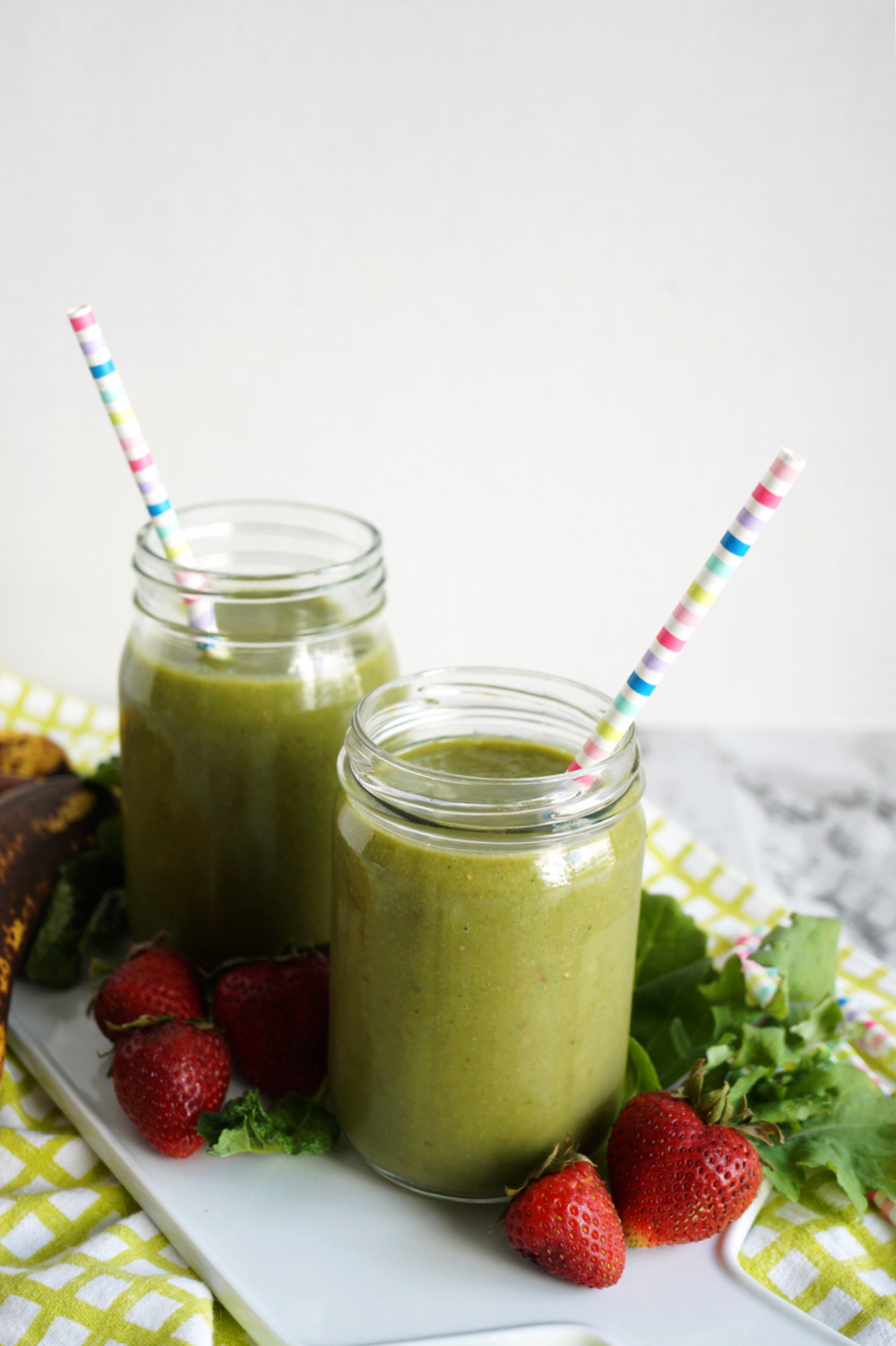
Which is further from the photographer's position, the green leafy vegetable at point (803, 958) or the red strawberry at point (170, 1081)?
the green leafy vegetable at point (803, 958)

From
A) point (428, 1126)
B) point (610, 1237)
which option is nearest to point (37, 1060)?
point (428, 1126)

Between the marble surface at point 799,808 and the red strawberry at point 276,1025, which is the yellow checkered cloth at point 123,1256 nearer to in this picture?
the red strawberry at point 276,1025

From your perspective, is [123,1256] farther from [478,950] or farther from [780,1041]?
[780,1041]

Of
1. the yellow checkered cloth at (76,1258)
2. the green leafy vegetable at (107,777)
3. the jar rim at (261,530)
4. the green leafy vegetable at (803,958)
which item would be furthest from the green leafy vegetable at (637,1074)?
the green leafy vegetable at (107,777)

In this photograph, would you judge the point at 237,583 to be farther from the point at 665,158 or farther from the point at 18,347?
the point at 665,158

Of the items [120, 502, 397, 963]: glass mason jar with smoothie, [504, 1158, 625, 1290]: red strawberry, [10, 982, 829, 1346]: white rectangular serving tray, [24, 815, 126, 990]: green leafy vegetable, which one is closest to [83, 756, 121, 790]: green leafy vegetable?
[24, 815, 126, 990]: green leafy vegetable
